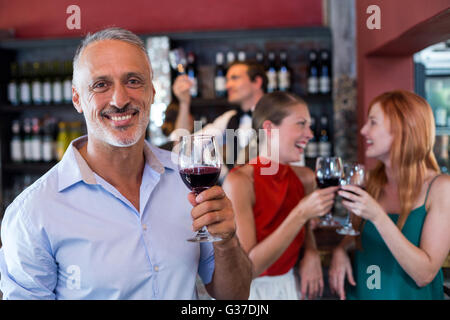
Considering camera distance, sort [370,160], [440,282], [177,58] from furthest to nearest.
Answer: [177,58]
[370,160]
[440,282]

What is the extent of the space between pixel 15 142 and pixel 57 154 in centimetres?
29

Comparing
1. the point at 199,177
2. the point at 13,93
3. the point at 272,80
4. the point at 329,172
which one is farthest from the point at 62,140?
the point at 199,177

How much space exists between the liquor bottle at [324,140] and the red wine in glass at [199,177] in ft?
6.46

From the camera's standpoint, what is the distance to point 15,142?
2.77 metres

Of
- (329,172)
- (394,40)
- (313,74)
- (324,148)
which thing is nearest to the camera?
(329,172)

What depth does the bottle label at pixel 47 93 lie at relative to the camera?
2.79m

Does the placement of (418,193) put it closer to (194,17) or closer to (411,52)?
(411,52)

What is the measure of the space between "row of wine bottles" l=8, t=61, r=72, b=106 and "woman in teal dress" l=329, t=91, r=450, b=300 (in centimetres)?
210

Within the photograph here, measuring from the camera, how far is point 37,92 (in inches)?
110

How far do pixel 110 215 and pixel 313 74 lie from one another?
219cm

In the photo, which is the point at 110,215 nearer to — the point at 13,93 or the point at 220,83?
the point at 220,83

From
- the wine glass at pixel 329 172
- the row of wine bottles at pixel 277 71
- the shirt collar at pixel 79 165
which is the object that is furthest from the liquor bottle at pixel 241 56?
the shirt collar at pixel 79 165

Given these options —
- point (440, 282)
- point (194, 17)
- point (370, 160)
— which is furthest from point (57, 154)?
point (440, 282)

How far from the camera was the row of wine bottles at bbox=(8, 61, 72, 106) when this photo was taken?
2.79 meters
